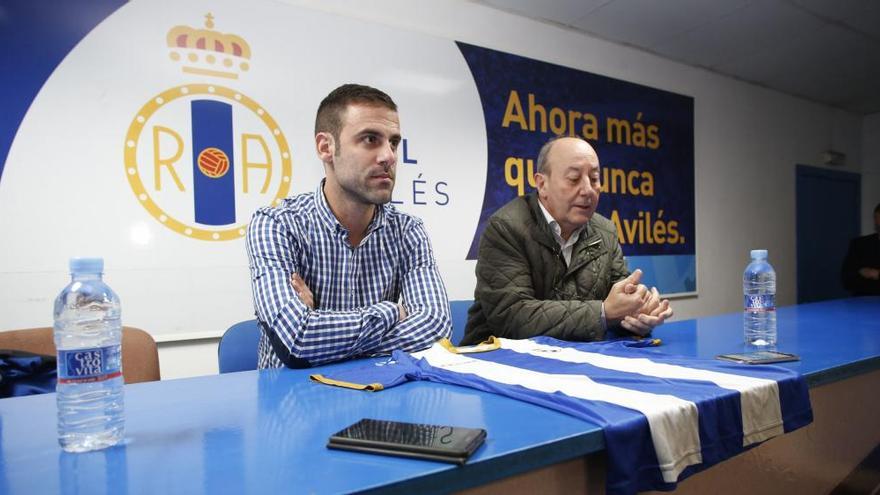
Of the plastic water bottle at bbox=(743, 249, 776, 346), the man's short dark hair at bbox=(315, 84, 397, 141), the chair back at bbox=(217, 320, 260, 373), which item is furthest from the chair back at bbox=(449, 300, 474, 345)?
the plastic water bottle at bbox=(743, 249, 776, 346)

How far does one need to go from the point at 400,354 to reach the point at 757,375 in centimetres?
75

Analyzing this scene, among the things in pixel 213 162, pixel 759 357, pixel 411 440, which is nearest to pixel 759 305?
pixel 759 357

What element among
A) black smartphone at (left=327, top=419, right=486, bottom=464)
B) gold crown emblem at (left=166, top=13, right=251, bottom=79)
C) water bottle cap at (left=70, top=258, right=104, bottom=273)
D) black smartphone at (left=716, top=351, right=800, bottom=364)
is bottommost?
black smartphone at (left=716, top=351, right=800, bottom=364)

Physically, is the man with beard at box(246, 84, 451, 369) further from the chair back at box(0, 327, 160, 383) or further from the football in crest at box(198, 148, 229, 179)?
the football in crest at box(198, 148, 229, 179)

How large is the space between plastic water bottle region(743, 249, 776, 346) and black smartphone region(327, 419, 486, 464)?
1074 millimetres

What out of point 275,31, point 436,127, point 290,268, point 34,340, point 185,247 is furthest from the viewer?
point 436,127

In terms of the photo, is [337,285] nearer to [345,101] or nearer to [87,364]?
[345,101]

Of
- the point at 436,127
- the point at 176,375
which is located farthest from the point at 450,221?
the point at 176,375

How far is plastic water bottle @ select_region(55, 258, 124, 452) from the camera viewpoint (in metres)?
0.75

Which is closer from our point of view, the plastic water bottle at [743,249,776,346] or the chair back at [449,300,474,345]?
the plastic water bottle at [743,249,776,346]

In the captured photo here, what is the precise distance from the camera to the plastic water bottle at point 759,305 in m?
1.45

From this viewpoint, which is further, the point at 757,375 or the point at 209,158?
the point at 209,158

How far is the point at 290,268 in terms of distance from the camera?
158cm

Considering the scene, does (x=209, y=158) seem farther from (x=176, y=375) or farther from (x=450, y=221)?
(x=450, y=221)
